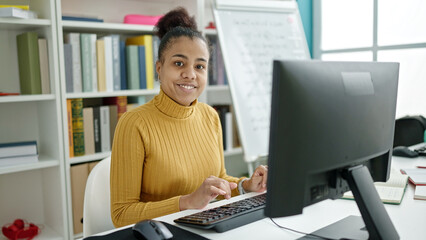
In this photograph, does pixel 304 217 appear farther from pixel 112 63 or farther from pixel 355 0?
pixel 355 0

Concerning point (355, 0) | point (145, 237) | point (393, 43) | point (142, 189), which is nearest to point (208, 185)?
point (145, 237)

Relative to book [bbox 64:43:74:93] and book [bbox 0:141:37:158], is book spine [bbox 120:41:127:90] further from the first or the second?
book [bbox 0:141:37:158]

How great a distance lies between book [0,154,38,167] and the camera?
78.7 inches

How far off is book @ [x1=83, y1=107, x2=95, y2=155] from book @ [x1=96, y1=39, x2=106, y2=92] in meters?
0.14

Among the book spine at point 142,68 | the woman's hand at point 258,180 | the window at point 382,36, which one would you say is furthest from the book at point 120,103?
the window at point 382,36

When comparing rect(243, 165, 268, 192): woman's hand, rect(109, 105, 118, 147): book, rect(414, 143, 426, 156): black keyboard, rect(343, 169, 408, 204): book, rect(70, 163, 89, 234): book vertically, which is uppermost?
rect(109, 105, 118, 147): book

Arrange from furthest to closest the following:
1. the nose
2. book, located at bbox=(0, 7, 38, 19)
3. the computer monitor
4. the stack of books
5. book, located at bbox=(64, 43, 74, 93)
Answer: book, located at bbox=(64, 43, 74, 93)
the stack of books
book, located at bbox=(0, 7, 38, 19)
the nose
the computer monitor

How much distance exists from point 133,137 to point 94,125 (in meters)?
1.00

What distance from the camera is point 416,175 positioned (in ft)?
4.97

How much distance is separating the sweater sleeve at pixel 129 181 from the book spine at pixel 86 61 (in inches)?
36.9

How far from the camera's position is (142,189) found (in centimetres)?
140

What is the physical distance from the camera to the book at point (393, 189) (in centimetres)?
125

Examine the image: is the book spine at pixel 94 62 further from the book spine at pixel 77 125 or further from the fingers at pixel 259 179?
the fingers at pixel 259 179

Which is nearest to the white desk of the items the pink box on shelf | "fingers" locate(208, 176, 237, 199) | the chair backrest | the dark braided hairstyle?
"fingers" locate(208, 176, 237, 199)
